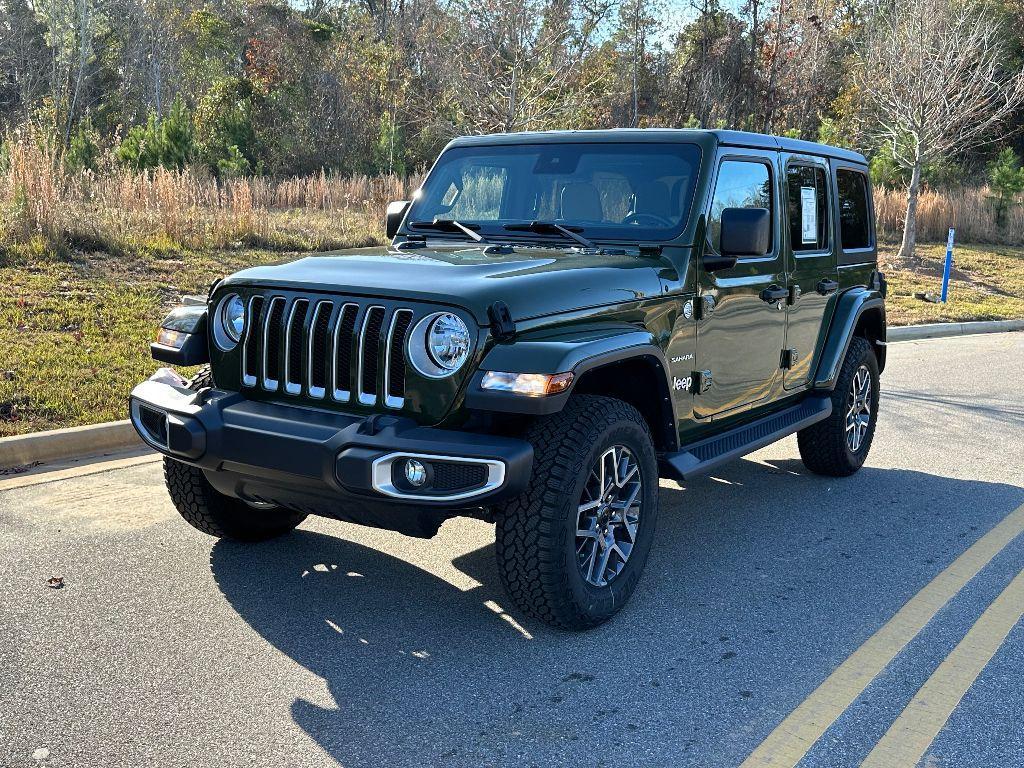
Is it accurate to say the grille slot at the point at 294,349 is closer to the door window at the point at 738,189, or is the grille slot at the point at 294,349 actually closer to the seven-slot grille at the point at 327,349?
the seven-slot grille at the point at 327,349

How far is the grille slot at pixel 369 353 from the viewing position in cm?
374

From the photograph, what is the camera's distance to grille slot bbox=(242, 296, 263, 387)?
4.03 meters

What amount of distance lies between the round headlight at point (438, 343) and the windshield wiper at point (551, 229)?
1245 millimetres

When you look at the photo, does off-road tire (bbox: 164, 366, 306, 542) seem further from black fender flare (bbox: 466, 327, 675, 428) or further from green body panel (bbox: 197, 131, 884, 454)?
black fender flare (bbox: 466, 327, 675, 428)

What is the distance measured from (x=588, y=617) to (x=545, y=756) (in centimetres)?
89

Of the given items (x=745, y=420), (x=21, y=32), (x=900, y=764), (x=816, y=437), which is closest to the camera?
(x=900, y=764)

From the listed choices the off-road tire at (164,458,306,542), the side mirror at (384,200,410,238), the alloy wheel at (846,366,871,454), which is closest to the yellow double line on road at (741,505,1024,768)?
the alloy wheel at (846,366,871,454)

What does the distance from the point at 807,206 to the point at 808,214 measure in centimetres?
5

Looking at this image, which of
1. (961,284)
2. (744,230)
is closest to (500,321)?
(744,230)

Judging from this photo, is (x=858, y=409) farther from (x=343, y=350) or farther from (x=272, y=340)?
(x=272, y=340)

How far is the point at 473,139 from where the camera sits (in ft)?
18.1

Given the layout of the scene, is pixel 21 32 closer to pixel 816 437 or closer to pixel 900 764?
pixel 816 437

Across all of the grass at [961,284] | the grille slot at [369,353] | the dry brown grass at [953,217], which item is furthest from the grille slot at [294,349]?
the dry brown grass at [953,217]

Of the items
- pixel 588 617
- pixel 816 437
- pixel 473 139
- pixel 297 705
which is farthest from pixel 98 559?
pixel 816 437
